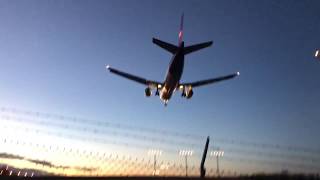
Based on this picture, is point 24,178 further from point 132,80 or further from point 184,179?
point 132,80

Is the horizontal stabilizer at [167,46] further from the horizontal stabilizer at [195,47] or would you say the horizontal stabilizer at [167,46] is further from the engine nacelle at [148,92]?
the engine nacelle at [148,92]

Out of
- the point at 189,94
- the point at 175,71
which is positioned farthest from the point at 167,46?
the point at 189,94

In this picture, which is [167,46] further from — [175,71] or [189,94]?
[189,94]

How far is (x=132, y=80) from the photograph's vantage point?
4505 inches

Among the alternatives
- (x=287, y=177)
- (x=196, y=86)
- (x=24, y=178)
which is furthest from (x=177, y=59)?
(x=287, y=177)

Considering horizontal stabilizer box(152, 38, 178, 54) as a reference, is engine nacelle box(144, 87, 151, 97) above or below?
below

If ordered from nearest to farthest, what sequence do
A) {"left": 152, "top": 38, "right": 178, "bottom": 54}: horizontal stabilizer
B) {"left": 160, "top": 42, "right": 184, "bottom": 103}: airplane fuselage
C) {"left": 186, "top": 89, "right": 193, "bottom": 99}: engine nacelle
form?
{"left": 160, "top": 42, "right": 184, "bottom": 103}: airplane fuselage < {"left": 152, "top": 38, "right": 178, "bottom": 54}: horizontal stabilizer < {"left": 186, "top": 89, "right": 193, "bottom": 99}: engine nacelle

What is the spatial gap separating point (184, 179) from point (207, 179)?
3669 millimetres

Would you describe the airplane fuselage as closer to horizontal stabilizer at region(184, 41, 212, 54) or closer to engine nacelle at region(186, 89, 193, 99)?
horizontal stabilizer at region(184, 41, 212, 54)

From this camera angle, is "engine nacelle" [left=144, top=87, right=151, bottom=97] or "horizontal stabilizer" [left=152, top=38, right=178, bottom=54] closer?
"horizontal stabilizer" [left=152, top=38, right=178, bottom=54]

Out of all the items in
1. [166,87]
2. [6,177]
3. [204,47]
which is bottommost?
[6,177]

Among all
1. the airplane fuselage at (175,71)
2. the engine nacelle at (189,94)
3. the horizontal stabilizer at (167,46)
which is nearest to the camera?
the airplane fuselage at (175,71)

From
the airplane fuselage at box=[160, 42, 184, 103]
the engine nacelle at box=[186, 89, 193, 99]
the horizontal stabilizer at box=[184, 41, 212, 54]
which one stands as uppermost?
the horizontal stabilizer at box=[184, 41, 212, 54]

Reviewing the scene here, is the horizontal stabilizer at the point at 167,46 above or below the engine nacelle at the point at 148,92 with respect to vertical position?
above
